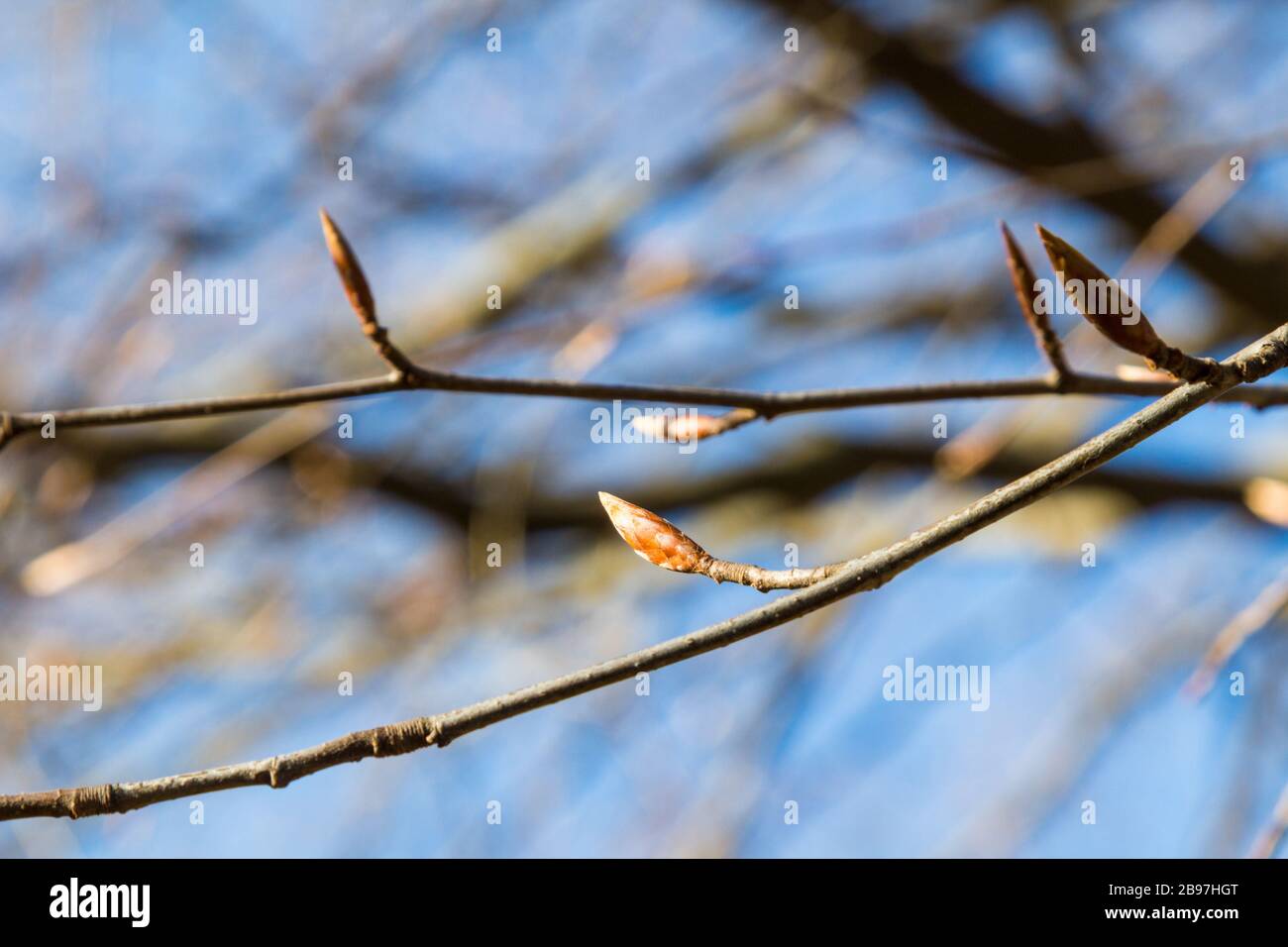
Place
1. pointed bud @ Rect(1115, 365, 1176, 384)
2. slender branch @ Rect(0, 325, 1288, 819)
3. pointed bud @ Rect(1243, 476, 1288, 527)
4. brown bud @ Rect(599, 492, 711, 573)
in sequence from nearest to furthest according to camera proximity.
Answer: slender branch @ Rect(0, 325, 1288, 819) < brown bud @ Rect(599, 492, 711, 573) < pointed bud @ Rect(1115, 365, 1176, 384) < pointed bud @ Rect(1243, 476, 1288, 527)

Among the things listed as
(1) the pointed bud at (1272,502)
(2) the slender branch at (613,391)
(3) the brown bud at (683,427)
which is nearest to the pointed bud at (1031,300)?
(2) the slender branch at (613,391)

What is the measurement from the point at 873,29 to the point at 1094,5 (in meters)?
0.50

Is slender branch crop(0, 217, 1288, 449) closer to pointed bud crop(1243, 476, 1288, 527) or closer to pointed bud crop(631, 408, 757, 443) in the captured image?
pointed bud crop(631, 408, 757, 443)

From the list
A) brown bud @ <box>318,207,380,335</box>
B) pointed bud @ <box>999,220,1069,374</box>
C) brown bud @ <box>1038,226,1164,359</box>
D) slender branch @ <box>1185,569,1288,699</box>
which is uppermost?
brown bud @ <box>318,207,380,335</box>

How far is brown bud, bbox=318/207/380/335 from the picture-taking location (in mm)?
854

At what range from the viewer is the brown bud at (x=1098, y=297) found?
2.05ft

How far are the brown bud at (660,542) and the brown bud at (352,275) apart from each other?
0.25m

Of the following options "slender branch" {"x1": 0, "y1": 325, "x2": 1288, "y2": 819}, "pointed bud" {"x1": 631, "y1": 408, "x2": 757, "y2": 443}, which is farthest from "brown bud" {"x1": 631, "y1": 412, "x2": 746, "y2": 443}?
"slender branch" {"x1": 0, "y1": 325, "x2": 1288, "y2": 819}

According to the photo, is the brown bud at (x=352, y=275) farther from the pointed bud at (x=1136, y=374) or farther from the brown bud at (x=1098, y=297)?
the pointed bud at (x=1136, y=374)

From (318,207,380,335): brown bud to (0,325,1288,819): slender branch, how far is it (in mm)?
347

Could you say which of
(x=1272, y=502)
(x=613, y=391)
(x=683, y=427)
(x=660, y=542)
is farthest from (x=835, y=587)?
(x=1272, y=502)

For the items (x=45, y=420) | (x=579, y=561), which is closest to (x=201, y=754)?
(x=579, y=561)
